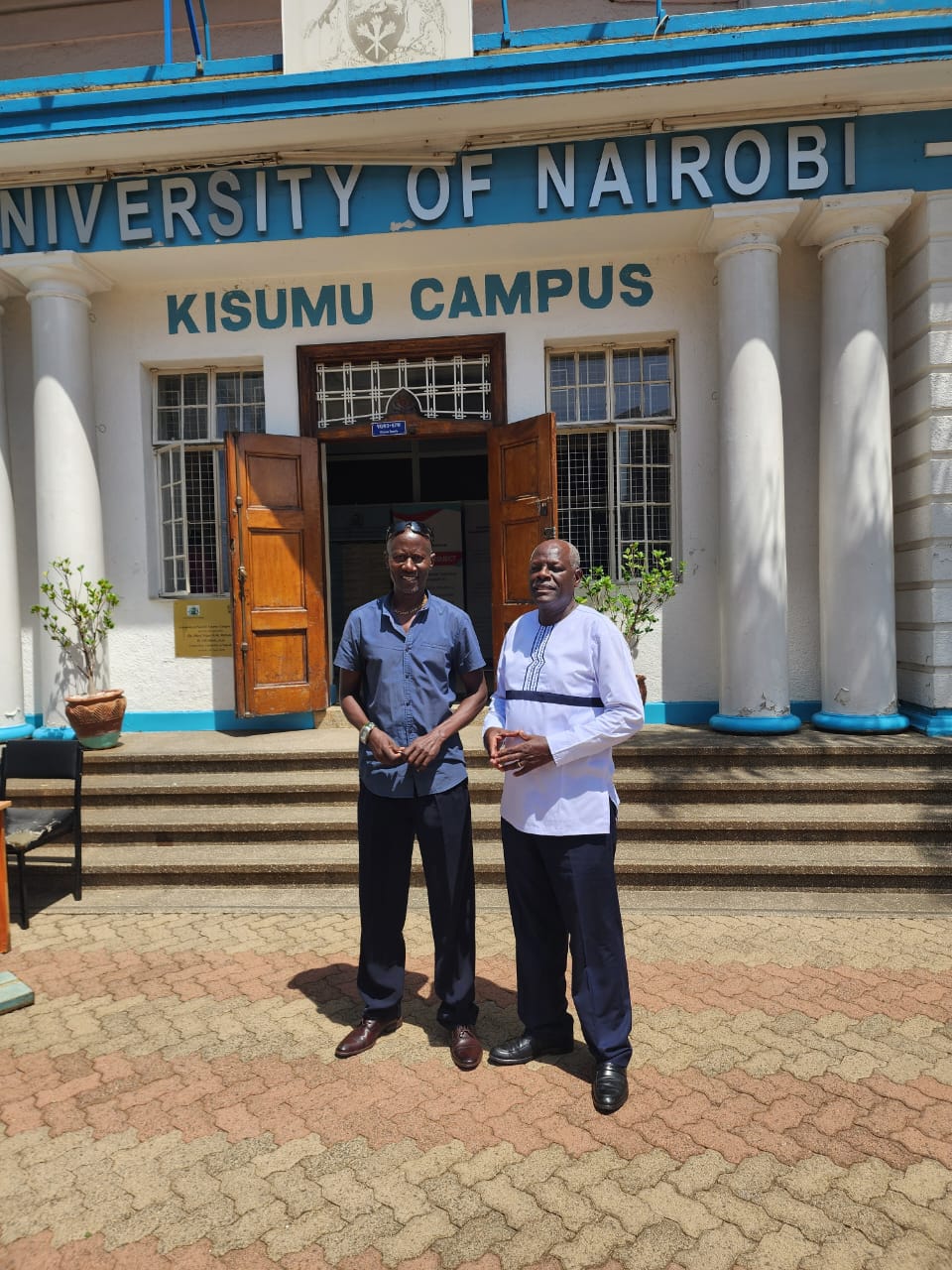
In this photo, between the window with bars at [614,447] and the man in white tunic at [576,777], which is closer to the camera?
the man in white tunic at [576,777]

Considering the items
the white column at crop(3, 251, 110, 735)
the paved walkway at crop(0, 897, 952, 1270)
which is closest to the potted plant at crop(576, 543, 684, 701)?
the paved walkway at crop(0, 897, 952, 1270)

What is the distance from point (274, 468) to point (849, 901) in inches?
192

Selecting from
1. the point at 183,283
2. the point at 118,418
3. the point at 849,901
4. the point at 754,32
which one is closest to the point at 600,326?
the point at 754,32

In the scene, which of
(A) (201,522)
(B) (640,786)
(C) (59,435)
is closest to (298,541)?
(A) (201,522)

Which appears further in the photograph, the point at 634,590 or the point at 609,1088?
the point at 634,590

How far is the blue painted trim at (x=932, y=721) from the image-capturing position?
5.77 m

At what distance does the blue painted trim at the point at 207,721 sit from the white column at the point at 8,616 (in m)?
0.81

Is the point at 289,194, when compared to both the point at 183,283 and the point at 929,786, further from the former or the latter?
the point at 929,786

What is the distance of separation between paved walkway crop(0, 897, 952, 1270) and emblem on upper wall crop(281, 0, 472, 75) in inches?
228

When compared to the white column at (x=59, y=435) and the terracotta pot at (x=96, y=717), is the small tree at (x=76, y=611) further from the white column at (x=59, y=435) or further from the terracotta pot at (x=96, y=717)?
the terracotta pot at (x=96, y=717)

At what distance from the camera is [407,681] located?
316 cm

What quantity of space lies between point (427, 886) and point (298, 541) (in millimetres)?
4091

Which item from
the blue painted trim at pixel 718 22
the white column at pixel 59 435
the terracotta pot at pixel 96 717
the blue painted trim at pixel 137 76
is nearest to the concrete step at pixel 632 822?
the terracotta pot at pixel 96 717

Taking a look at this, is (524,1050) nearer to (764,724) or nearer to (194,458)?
(764,724)
